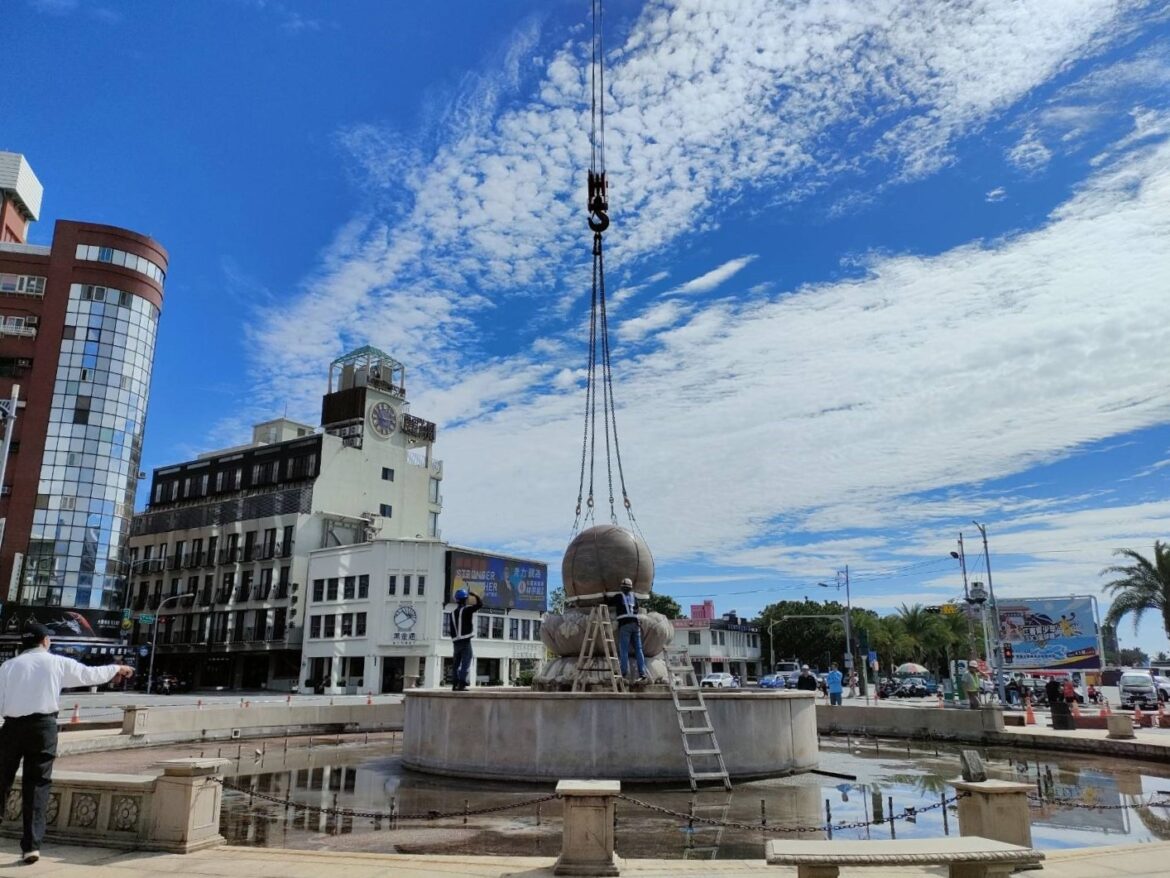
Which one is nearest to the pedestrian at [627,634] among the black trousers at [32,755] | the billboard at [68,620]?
the black trousers at [32,755]

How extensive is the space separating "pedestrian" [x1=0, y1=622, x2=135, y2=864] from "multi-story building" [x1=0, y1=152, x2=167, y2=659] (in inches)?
2433

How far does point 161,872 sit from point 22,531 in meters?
65.1

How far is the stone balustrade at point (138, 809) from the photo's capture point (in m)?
8.18

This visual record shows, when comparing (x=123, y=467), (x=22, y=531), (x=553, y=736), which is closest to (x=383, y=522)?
(x=123, y=467)

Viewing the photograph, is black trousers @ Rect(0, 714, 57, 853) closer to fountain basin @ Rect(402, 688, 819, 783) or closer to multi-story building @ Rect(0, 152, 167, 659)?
fountain basin @ Rect(402, 688, 819, 783)

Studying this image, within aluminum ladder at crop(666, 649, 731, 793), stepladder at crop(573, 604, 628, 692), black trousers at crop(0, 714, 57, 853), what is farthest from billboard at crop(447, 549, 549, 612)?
black trousers at crop(0, 714, 57, 853)

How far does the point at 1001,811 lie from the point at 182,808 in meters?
8.10

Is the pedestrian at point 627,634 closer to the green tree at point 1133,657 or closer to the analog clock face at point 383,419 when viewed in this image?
the analog clock face at point 383,419

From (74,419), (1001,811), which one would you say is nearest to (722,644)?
(74,419)

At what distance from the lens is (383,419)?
230ft

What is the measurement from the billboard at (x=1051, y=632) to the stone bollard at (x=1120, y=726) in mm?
43572

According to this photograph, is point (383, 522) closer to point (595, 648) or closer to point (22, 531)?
point (22, 531)

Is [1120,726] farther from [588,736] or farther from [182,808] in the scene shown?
[182,808]

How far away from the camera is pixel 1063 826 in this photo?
10.9 metres
